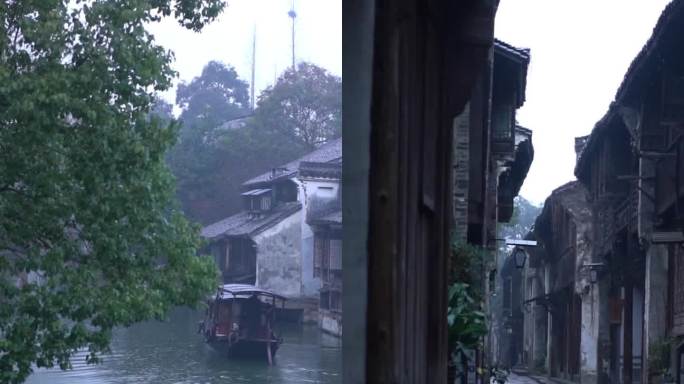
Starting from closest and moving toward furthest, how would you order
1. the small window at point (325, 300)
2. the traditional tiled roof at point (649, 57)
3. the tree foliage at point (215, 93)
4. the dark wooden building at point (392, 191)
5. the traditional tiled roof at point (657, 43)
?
the dark wooden building at point (392, 191), the traditional tiled roof at point (657, 43), the traditional tiled roof at point (649, 57), the small window at point (325, 300), the tree foliage at point (215, 93)

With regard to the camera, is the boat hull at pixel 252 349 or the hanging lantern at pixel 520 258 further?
the boat hull at pixel 252 349

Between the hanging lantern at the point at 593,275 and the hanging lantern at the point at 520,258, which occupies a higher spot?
the hanging lantern at the point at 520,258

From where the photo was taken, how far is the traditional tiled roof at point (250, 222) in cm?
4875

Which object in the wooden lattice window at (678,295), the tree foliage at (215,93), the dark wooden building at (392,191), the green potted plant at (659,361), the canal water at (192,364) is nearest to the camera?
the dark wooden building at (392,191)

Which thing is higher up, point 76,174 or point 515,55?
point 515,55

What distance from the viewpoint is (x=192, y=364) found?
36656mm

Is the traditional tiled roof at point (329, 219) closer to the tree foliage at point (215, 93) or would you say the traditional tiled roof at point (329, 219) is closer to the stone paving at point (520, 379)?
the stone paving at point (520, 379)

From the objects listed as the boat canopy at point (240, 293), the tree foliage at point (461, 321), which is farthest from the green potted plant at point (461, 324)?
the boat canopy at point (240, 293)

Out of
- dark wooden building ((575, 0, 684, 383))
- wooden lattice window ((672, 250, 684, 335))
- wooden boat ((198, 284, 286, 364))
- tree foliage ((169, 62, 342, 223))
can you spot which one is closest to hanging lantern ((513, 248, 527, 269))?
dark wooden building ((575, 0, 684, 383))

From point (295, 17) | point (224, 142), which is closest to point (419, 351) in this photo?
point (224, 142)

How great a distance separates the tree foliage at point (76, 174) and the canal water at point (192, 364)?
55.2ft

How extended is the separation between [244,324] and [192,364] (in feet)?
8.96

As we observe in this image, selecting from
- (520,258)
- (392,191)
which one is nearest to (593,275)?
(520,258)

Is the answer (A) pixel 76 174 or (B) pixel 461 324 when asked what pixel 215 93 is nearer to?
(A) pixel 76 174
